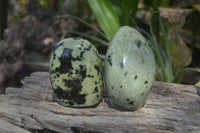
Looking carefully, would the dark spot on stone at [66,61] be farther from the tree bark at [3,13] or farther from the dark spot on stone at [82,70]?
the tree bark at [3,13]

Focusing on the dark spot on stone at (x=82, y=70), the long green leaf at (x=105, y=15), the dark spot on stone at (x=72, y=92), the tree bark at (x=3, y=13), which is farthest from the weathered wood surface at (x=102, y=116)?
the tree bark at (x=3, y=13)

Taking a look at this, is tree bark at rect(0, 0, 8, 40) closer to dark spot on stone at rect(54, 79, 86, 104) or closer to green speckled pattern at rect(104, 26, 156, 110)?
dark spot on stone at rect(54, 79, 86, 104)

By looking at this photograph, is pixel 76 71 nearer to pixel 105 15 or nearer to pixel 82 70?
pixel 82 70

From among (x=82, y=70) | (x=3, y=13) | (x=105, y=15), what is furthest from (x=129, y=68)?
(x=3, y=13)

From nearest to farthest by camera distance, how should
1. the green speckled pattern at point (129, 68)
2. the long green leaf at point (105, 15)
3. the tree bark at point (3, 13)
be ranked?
the green speckled pattern at point (129, 68) < the long green leaf at point (105, 15) < the tree bark at point (3, 13)

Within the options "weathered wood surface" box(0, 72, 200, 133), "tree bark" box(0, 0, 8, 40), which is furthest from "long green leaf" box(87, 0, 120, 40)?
"tree bark" box(0, 0, 8, 40)

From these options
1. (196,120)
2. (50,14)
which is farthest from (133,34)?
(50,14)
